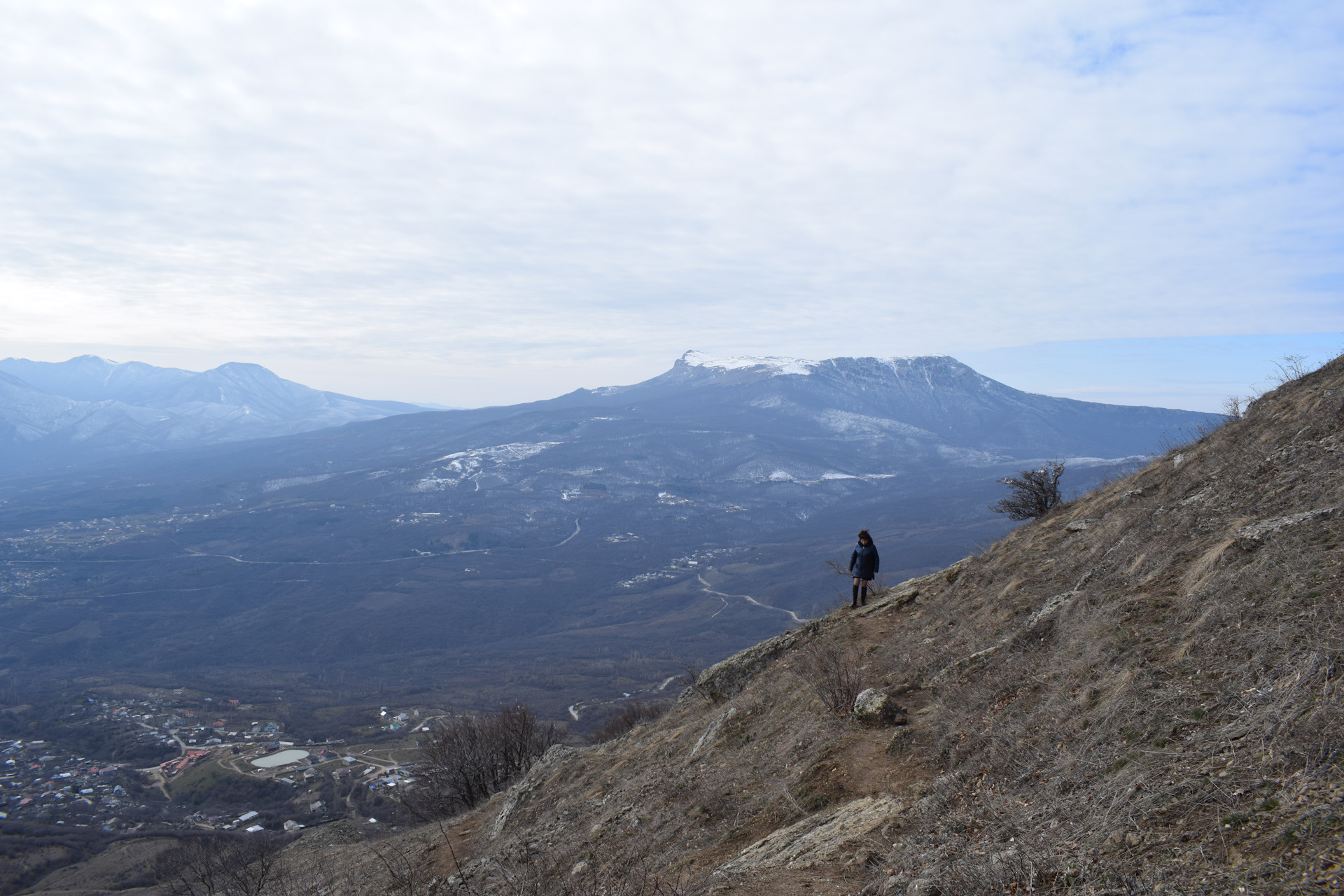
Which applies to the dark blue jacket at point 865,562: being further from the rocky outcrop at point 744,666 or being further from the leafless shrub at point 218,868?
the leafless shrub at point 218,868

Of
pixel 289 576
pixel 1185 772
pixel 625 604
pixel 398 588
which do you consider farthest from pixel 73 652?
pixel 1185 772

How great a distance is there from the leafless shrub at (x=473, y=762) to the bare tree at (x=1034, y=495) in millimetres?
17293

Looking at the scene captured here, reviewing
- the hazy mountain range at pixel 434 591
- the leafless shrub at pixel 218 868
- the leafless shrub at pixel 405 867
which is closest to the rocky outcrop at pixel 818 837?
the leafless shrub at pixel 405 867

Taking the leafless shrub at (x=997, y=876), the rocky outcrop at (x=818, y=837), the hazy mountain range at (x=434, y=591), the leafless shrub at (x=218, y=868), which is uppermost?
the leafless shrub at (x=997, y=876)

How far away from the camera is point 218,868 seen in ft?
64.8

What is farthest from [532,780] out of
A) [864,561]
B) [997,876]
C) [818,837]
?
[997,876]

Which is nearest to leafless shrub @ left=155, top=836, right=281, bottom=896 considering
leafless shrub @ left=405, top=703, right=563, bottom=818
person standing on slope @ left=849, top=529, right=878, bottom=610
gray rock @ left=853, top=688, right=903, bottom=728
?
leafless shrub @ left=405, top=703, right=563, bottom=818

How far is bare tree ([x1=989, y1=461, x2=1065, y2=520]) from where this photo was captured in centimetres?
1981

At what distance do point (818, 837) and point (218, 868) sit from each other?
2227cm

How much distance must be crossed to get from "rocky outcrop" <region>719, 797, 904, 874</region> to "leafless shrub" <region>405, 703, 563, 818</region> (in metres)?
15.3

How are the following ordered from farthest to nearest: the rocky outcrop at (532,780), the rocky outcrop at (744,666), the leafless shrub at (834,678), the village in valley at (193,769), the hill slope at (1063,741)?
the village in valley at (193,769) → the rocky outcrop at (744,666) → the rocky outcrop at (532,780) → the leafless shrub at (834,678) → the hill slope at (1063,741)

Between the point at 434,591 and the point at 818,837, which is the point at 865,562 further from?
the point at 434,591

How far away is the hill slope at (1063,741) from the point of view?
4219 millimetres

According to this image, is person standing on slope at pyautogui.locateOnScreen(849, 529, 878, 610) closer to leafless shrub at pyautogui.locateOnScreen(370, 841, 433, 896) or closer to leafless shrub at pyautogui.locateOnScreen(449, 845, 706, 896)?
leafless shrub at pyautogui.locateOnScreen(449, 845, 706, 896)
